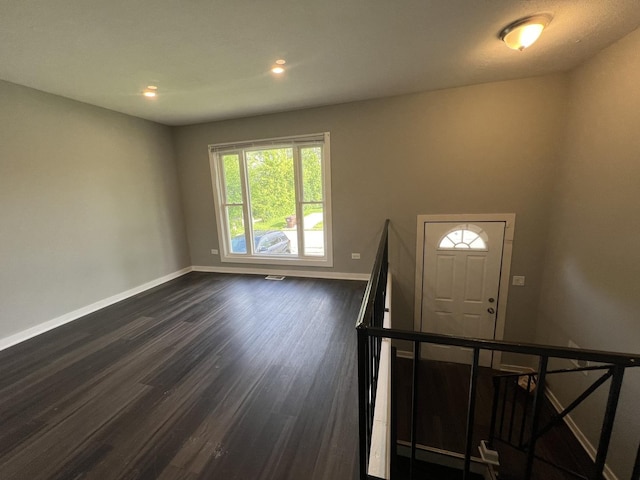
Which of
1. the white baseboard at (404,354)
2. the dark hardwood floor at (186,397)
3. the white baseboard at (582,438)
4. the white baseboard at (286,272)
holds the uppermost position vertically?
the white baseboard at (286,272)

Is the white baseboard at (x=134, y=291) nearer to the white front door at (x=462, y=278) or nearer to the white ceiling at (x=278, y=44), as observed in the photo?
the white front door at (x=462, y=278)

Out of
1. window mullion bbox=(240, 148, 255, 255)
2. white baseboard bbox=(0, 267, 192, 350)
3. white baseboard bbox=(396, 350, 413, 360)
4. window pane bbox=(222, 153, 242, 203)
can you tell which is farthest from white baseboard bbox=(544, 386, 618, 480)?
white baseboard bbox=(0, 267, 192, 350)

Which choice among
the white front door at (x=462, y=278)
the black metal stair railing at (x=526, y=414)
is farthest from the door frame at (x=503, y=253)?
the black metal stair railing at (x=526, y=414)

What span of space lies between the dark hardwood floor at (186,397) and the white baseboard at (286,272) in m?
0.95

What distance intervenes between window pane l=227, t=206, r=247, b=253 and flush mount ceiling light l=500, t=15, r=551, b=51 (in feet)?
13.3

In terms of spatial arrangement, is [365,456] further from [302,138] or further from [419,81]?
[302,138]

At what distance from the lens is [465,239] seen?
3648 millimetres

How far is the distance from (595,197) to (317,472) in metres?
3.39

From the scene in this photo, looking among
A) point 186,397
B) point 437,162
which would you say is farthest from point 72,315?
point 437,162

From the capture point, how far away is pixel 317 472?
1356 millimetres

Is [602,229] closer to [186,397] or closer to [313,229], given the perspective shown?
[313,229]

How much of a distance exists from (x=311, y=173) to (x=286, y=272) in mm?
1723

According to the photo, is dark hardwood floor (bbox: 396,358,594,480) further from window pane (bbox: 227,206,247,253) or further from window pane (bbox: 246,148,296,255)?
window pane (bbox: 227,206,247,253)

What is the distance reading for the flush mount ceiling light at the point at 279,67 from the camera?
243 cm
